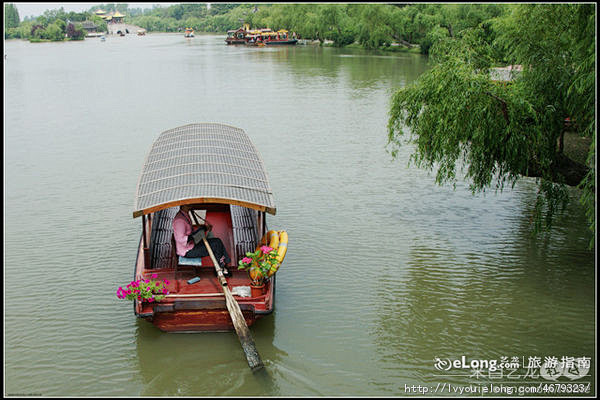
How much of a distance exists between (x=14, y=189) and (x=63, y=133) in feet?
19.7

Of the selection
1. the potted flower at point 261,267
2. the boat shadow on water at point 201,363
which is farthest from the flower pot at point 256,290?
the boat shadow on water at point 201,363

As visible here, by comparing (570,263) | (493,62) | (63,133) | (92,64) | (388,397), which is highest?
(92,64)

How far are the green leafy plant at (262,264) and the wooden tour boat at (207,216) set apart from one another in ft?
0.62

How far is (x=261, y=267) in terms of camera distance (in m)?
7.17

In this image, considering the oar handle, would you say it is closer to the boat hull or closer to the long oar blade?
the long oar blade

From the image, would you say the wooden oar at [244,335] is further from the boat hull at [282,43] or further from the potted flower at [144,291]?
the boat hull at [282,43]

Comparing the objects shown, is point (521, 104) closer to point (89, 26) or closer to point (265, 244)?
point (265, 244)

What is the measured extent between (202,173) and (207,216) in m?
1.50

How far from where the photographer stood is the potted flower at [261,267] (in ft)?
23.6

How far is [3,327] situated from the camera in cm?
782

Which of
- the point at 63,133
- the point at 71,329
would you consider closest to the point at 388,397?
the point at 71,329

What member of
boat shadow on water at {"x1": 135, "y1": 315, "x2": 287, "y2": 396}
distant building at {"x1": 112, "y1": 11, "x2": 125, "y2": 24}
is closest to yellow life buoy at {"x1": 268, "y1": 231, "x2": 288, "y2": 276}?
boat shadow on water at {"x1": 135, "y1": 315, "x2": 287, "y2": 396}

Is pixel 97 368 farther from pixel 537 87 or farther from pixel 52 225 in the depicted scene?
pixel 537 87

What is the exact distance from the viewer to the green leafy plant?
283 inches
